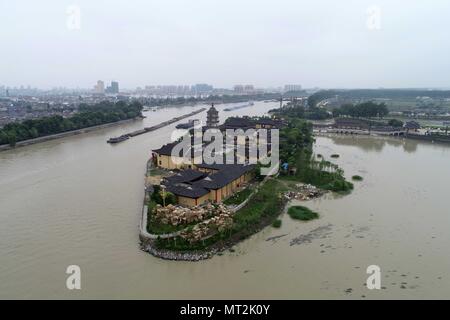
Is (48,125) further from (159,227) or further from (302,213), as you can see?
(302,213)

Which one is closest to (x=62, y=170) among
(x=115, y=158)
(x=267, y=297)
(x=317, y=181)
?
(x=115, y=158)

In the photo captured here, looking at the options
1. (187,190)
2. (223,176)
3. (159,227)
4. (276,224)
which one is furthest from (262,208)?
(159,227)

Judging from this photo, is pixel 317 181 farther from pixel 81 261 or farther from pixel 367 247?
pixel 81 261

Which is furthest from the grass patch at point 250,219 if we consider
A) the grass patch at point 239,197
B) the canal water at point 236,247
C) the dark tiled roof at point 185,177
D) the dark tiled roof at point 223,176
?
the dark tiled roof at point 185,177

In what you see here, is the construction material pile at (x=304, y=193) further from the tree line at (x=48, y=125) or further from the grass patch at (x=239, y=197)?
the tree line at (x=48, y=125)

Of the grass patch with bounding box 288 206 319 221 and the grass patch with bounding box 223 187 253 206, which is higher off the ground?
the grass patch with bounding box 223 187 253 206

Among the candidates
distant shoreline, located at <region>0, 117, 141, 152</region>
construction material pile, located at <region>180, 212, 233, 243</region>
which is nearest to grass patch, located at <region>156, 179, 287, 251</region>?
construction material pile, located at <region>180, 212, 233, 243</region>

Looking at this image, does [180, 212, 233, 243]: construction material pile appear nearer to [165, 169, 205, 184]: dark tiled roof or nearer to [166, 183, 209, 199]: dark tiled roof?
[166, 183, 209, 199]: dark tiled roof
